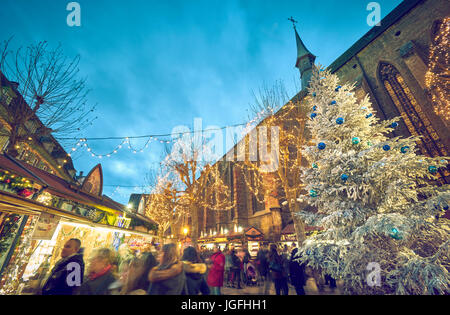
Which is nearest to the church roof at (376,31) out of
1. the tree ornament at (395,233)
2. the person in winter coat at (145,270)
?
the tree ornament at (395,233)

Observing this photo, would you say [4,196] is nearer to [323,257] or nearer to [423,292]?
[323,257]

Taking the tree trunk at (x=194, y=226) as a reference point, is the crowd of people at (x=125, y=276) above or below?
below

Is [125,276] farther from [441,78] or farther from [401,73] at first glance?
[401,73]

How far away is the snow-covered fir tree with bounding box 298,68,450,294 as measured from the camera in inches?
144

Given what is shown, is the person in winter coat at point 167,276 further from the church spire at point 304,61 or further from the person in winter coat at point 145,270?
the church spire at point 304,61

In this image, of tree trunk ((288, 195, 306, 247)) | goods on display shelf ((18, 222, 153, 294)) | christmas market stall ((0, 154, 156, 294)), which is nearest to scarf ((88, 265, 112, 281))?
christmas market stall ((0, 154, 156, 294))

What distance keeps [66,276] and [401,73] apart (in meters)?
17.2

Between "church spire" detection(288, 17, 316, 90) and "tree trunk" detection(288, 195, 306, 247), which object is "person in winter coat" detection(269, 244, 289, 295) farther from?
"church spire" detection(288, 17, 316, 90)

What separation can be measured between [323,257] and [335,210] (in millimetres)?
1347

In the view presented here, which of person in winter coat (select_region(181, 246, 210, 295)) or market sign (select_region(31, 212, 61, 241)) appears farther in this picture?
market sign (select_region(31, 212, 61, 241))

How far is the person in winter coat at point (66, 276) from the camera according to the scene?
2426 mm

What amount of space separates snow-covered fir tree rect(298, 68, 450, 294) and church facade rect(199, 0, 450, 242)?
175 inches

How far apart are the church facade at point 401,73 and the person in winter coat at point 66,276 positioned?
8350 mm
